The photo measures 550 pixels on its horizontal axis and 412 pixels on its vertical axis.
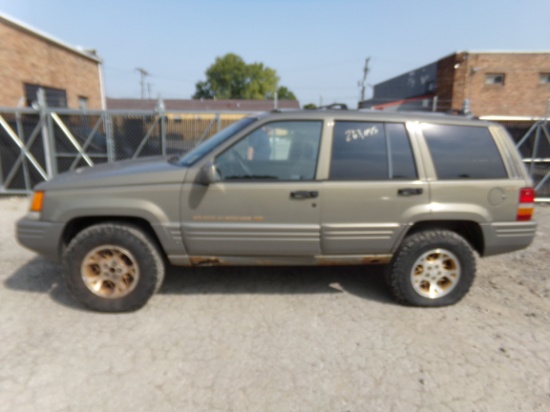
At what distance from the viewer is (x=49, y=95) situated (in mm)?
15078

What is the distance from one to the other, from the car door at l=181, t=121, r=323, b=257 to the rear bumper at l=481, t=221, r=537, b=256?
64.2 inches

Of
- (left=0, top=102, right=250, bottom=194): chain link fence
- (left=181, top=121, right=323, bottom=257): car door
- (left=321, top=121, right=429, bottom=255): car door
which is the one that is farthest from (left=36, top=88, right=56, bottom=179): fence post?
(left=321, top=121, right=429, bottom=255): car door

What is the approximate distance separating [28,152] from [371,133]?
771cm

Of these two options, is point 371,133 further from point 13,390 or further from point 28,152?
point 28,152

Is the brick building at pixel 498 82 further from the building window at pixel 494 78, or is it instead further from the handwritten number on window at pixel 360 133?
the handwritten number on window at pixel 360 133

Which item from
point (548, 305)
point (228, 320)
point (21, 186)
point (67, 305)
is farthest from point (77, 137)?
point (548, 305)

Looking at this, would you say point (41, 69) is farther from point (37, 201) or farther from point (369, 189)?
point (369, 189)

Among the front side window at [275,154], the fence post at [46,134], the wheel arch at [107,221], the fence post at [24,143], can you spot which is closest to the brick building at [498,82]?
the fence post at [46,134]

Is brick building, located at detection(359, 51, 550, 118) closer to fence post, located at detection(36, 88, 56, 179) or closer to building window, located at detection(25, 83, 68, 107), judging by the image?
building window, located at detection(25, 83, 68, 107)

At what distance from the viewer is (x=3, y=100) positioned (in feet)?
41.4

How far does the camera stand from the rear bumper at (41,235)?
116 inches

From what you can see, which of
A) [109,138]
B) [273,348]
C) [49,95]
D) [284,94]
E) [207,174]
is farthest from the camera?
[284,94]

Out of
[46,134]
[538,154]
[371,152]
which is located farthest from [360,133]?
[46,134]

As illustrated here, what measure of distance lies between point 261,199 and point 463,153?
1.95 meters
